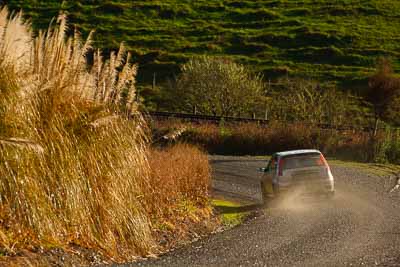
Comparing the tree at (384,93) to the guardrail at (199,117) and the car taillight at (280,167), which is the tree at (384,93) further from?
the car taillight at (280,167)

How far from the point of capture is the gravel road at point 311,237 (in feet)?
48.4

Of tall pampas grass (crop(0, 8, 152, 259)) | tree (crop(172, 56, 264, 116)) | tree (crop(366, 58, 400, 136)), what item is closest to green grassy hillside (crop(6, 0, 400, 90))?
tree (crop(172, 56, 264, 116))

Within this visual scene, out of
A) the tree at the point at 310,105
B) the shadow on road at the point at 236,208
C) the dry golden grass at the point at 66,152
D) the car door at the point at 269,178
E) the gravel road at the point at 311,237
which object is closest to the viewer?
the dry golden grass at the point at 66,152

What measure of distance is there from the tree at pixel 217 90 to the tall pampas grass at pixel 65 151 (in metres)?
43.5

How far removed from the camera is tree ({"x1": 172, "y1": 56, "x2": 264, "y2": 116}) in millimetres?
59312

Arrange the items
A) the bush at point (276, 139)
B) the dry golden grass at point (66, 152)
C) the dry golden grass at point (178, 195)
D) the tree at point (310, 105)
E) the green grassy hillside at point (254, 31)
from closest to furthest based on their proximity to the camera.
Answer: the dry golden grass at point (66, 152), the dry golden grass at point (178, 195), the bush at point (276, 139), the tree at point (310, 105), the green grassy hillside at point (254, 31)

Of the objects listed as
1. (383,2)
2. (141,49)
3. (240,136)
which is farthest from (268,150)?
(383,2)

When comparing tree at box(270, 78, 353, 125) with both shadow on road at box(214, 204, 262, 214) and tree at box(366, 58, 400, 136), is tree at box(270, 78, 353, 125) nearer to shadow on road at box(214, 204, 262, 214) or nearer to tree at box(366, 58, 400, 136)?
tree at box(366, 58, 400, 136)

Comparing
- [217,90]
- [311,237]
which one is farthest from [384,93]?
[311,237]

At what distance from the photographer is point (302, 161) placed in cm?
2548

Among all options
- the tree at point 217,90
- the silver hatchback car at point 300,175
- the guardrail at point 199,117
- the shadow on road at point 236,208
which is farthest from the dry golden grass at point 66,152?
the tree at point 217,90

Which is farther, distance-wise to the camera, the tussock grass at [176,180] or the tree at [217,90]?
the tree at [217,90]

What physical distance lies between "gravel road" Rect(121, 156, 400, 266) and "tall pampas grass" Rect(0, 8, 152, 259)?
110 cm

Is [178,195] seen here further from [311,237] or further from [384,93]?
[384,93]
